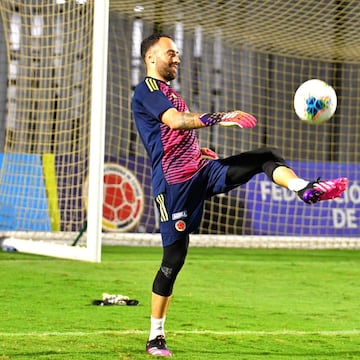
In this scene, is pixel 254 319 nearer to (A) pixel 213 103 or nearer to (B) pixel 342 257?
(B) pixel 342 257

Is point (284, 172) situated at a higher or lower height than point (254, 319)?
higher

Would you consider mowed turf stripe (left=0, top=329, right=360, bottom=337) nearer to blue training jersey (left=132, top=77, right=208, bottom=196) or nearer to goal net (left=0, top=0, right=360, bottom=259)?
blue training jersey (left=132, top=77, right=208, bottom=196)

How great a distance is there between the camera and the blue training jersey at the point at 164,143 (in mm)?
6070

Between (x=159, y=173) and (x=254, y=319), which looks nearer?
(x=159, y=173)

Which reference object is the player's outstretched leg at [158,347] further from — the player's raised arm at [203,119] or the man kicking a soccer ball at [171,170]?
the player's raised arm at [203,119]

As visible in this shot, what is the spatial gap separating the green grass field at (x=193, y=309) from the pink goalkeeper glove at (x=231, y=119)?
53.1 inches

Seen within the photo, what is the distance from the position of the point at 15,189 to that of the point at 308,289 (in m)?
5.47

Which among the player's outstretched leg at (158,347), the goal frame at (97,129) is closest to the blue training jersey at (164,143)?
the player's outstretched leg at (158,347)

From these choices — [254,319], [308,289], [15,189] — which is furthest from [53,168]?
[254,319]

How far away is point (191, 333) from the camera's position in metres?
6.88

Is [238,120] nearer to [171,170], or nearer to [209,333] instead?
[171,170]

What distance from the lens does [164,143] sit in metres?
6.11

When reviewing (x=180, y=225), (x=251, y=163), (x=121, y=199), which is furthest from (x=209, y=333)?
(x=121, y=199)

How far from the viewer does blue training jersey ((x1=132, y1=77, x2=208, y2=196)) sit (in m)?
6.07
